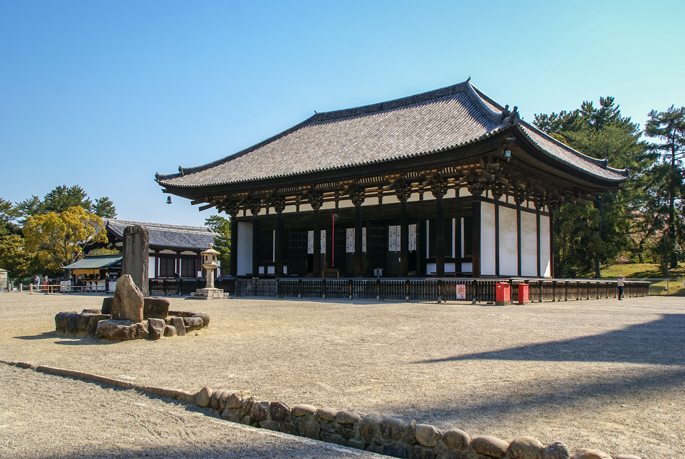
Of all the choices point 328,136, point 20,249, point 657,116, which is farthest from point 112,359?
point 20,249

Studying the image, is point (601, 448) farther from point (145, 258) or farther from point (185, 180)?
point (185, 180)

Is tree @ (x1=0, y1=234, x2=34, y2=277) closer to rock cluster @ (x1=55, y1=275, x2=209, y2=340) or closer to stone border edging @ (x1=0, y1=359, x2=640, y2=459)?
rock cluster @ (x1=55, y1=275, x2=209, y2=340)

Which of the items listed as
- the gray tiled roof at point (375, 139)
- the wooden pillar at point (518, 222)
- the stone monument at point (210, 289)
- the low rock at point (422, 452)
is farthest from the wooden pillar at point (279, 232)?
the low rock at point (422, 452)

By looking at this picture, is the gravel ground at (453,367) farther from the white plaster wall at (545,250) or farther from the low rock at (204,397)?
the white plaster wall at (545,250)

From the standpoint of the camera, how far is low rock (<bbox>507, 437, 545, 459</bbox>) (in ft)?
A: 9.82

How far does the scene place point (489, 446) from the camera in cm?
313

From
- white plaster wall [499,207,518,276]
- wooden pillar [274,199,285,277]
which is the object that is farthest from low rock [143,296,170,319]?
wooden pillar [274,199,285,277]

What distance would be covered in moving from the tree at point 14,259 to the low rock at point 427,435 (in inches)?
2028

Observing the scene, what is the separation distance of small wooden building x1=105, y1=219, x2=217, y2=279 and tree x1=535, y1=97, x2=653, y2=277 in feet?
98.9

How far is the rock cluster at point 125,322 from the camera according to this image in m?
8.17

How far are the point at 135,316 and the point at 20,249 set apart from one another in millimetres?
47863

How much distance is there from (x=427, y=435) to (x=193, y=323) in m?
6.65

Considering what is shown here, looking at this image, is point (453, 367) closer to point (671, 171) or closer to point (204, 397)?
point (204, 397)

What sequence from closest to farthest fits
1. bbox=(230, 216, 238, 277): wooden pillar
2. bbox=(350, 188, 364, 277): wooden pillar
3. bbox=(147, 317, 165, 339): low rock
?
bbox=(147, 317, 165, 339): low rock, bbox=(350, 188, 364, 277): wooden pillar, bbox=(230, 216, 238, 277): wooden pillar
